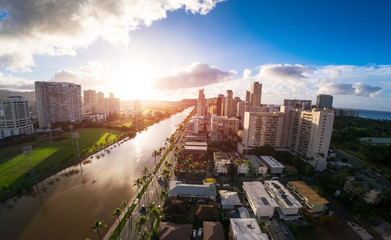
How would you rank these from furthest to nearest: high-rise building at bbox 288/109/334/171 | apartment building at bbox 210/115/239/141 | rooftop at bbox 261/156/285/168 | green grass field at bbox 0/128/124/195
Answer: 1. apartment building at bbox 210/115/239/141
2. high-rise building at bbox 288/109/334/171
3. rooftop at bbox 261/156/285/168
4. green grass field at bbox 0/128/124/195

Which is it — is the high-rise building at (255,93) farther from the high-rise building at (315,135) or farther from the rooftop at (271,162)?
the rooftop at (271,162)

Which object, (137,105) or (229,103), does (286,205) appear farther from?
(137,105)

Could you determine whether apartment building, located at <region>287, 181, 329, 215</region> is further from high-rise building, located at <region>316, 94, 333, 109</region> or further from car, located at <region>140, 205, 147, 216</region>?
high-rise building, located at <region>316, 94, 333, 109</region>

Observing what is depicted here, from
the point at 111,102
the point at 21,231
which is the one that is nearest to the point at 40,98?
the point at 111,102

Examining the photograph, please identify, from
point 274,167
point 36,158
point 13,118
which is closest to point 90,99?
point 13,118

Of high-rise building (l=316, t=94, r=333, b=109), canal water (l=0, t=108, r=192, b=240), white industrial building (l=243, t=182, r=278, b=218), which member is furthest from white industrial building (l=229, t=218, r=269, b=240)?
high-rise building (l=316, t=94, r=333, b=109)

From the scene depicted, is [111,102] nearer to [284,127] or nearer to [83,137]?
[83,137]

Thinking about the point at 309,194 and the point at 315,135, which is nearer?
the point at 309,194
